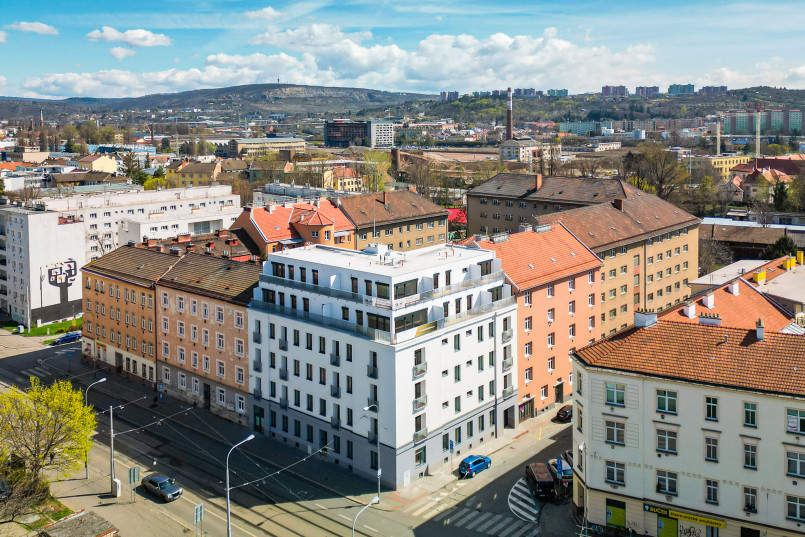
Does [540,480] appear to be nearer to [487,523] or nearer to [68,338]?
[487,523]

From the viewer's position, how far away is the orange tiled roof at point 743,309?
47.2 m

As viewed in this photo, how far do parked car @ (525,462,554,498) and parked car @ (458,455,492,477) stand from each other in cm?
289

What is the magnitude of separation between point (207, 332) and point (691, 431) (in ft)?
114

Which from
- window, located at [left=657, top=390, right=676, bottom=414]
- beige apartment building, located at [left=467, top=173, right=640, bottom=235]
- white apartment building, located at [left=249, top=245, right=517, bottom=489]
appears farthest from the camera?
beige apartment building, located at [left=467, top=173, right=640, bottom=235]

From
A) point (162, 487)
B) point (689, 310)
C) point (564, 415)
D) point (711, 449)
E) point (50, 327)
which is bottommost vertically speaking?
point (162, 487)

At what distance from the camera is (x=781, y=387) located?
112 feet

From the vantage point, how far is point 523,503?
43375 mm

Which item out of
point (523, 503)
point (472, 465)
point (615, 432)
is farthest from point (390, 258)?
point (615, 432)

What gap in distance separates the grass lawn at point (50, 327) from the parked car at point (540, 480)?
56857mm

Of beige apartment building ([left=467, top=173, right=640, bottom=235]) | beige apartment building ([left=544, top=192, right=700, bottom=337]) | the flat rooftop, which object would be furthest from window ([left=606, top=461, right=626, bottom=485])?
beige apartment building ([left=467, top=173, right=640, bottom=235])

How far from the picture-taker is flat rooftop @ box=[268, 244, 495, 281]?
48.4m

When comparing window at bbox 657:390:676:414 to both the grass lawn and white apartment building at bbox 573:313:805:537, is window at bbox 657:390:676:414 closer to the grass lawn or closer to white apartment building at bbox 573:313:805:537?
white apartment building at bbox 573:313:805:537

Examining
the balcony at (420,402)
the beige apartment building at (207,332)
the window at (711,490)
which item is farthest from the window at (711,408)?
the beige apartment building at (207,332)

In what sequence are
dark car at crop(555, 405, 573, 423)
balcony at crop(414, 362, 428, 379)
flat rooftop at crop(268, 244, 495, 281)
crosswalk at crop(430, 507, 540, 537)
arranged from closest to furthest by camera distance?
crosswalk at crop(430, 507, 540, 537)
balcony at crop(414, 362, 428, 379)
flat rooftop at crop(268, 244, 495, 281)
dark car at crop(555, 405, 573, 423)
